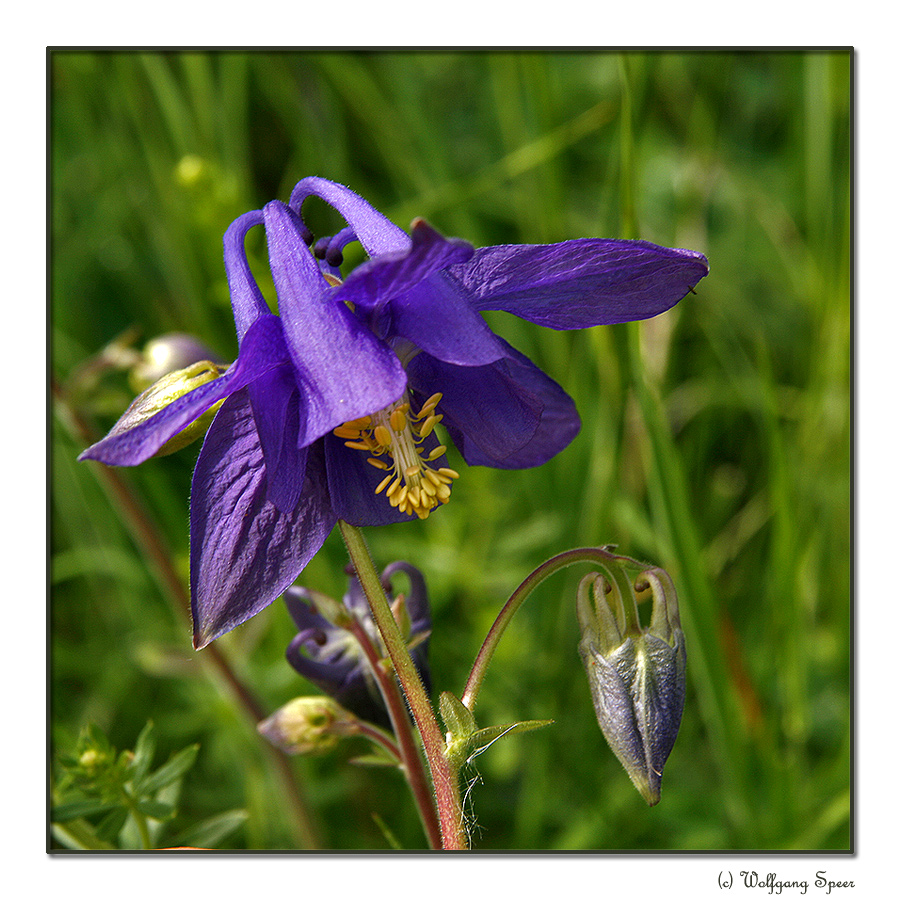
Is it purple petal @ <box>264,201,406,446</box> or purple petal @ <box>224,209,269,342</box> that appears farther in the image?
purple petal @ <box>224,209,269,342</box>

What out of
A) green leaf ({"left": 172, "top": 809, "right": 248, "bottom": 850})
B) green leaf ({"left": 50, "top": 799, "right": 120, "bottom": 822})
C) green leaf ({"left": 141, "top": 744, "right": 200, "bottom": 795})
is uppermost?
green leaf ({"left": 141, "top": 744, "right": 200, "bottom": 795})

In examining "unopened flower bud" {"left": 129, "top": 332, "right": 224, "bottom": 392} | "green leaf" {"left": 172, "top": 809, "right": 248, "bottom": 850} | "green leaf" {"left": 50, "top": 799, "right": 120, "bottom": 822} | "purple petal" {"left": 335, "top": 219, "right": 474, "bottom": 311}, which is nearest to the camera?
"purple petal" {"left": 335, "top": 219, "right": 474, "bottom": 311}

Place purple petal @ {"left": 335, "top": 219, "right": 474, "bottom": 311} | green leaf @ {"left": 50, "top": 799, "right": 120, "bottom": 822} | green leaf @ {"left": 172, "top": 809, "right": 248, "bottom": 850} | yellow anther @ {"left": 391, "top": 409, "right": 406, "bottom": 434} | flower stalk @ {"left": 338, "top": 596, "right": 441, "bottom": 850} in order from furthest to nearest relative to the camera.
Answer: green leaf @ {"left": 172, "top": 809, "right": 248, "bottom": 850}
green leaf @ {"left": 50, "top": 799, "right": 120, "bottom": 822}
flower stalk @ {"left": 338, "top": 596, "right": 441, "bottom": 850}
yellow anther @ {"left": 391, "top": 409, "right": 406, "bottom": 434}
purple petal @ {"left": 335, "top": 219, "right": 474, "bottom": 311}

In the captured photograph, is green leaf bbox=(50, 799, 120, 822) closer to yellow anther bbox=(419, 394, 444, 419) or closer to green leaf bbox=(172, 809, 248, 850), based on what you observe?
green leaf bbox=(172, 809, 248, 850)

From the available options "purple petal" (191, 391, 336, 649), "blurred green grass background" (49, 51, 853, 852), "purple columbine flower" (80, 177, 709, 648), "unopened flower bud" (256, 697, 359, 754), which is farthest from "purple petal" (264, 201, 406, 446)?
"blurred green grass background" (49, 51, 853, 852)

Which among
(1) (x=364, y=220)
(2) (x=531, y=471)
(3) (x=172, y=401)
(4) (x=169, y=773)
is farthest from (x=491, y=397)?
(2) (x=531, y=471)

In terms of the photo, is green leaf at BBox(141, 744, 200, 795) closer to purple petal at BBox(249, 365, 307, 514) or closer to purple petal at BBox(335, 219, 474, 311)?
purple petal at BBox(249, 365, 307, 514)

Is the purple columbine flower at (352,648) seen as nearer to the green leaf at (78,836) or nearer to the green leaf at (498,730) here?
the green leaf at (498,730)

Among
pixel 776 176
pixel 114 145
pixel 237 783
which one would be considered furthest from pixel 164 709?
pixel 776 176

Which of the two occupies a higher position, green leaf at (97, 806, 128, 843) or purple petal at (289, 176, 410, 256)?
purple petal at (289, 176, 410, 256)
